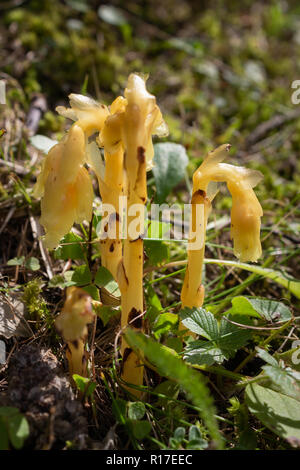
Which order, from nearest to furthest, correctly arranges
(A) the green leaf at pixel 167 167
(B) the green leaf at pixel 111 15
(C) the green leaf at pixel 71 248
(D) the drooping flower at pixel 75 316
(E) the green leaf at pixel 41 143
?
(D) the drooping flower at pixel 75 316
(C) the green leaf at pixel 71 248
(E) the green leaf at pixel 41 143
(A) the green leaf at pixel 167 167
(B) the green leaf at pixel 111 15

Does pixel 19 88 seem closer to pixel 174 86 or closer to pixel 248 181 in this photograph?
pixel 174 86

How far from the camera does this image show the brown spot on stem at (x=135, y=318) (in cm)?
126

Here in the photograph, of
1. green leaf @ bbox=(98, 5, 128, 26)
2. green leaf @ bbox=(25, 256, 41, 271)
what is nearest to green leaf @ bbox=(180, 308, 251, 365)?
green leaf @ bbox=(25, 256, 41, 271)

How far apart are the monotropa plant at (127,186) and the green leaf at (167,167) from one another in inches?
23.7

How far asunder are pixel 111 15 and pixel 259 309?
102 inches

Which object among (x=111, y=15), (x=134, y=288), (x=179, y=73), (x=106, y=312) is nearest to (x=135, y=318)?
(x=134, y=288)

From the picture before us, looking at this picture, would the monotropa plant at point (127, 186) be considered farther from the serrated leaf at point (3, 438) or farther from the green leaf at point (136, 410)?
the serrated leaf at point (3, 438)

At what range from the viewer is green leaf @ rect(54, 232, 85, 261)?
5.05ft

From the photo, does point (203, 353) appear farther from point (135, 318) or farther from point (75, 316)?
point (75, 316)

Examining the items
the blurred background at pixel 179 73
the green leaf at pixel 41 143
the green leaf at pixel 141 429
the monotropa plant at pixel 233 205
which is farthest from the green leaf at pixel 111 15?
the green leaf at pixel 141 429

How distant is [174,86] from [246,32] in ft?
3.81

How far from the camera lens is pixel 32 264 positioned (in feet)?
5.32

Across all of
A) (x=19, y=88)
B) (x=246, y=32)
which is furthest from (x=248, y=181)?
(x=246, y=32)
